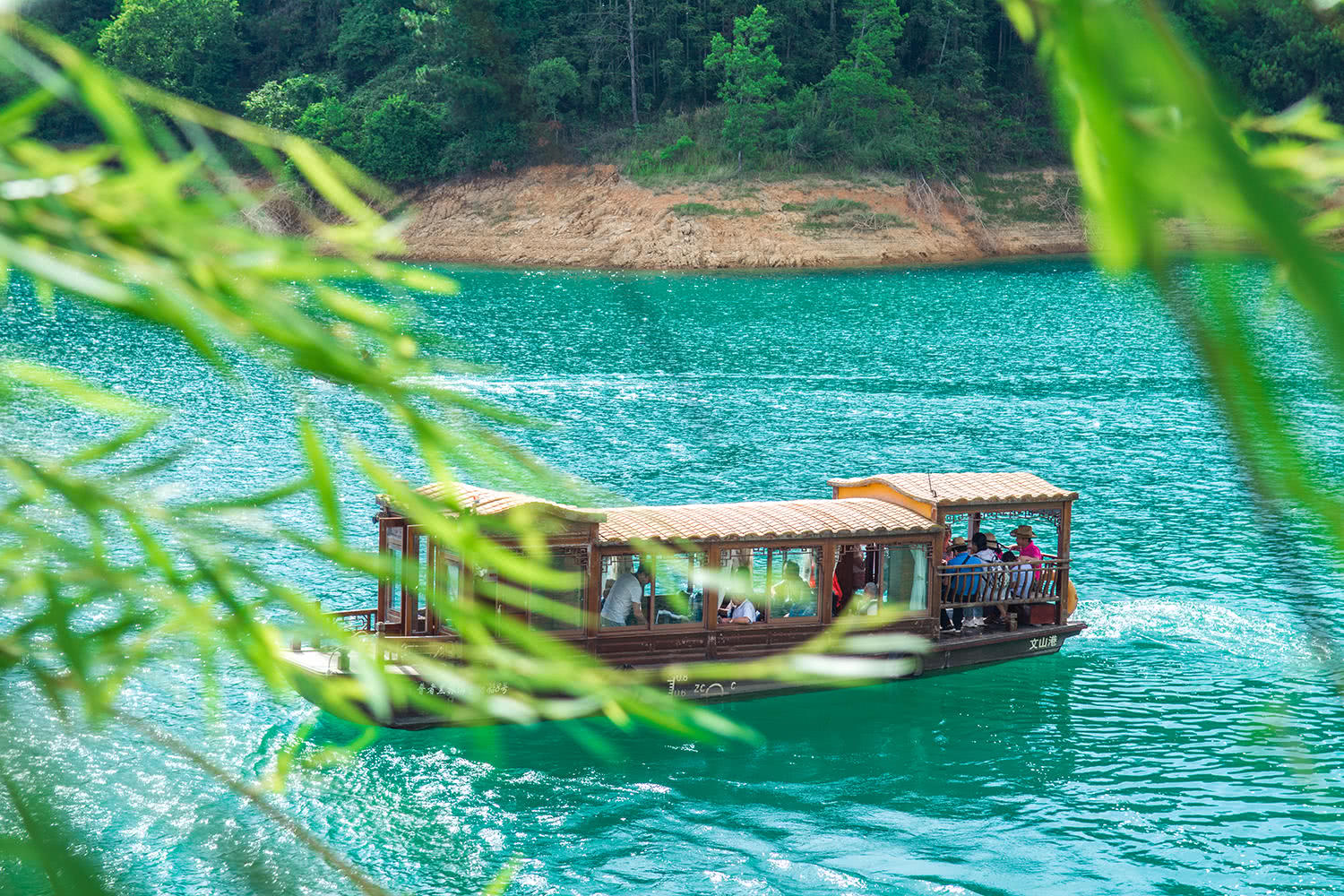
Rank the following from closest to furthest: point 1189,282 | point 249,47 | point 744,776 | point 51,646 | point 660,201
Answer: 1. point 1189,282
2. point 51,646
3. point 744,776
4. point 660,201
5. point 249,47

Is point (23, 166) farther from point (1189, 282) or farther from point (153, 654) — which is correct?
point (1189, 282)

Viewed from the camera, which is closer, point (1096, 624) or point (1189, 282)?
point (1189, 282)

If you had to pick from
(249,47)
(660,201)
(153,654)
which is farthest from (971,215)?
(153,654)

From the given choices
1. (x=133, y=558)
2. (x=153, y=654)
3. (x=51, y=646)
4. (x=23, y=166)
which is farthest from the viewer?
(x=133, y=558)

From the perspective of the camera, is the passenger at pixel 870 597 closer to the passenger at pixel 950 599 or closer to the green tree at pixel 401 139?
the passenger at pixel 950 599

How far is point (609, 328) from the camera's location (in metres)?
49.3

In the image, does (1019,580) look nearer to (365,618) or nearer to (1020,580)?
(1020,580)

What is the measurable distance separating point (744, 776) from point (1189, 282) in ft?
46.1

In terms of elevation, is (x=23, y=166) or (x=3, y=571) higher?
(x=23, y=166)

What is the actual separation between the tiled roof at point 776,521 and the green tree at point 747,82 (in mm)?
57490

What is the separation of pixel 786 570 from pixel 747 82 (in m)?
60.8

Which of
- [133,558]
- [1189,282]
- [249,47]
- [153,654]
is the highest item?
[249,47]

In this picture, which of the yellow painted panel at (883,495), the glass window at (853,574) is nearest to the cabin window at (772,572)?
the glass window at (853,574)

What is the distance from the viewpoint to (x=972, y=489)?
17609 mm
